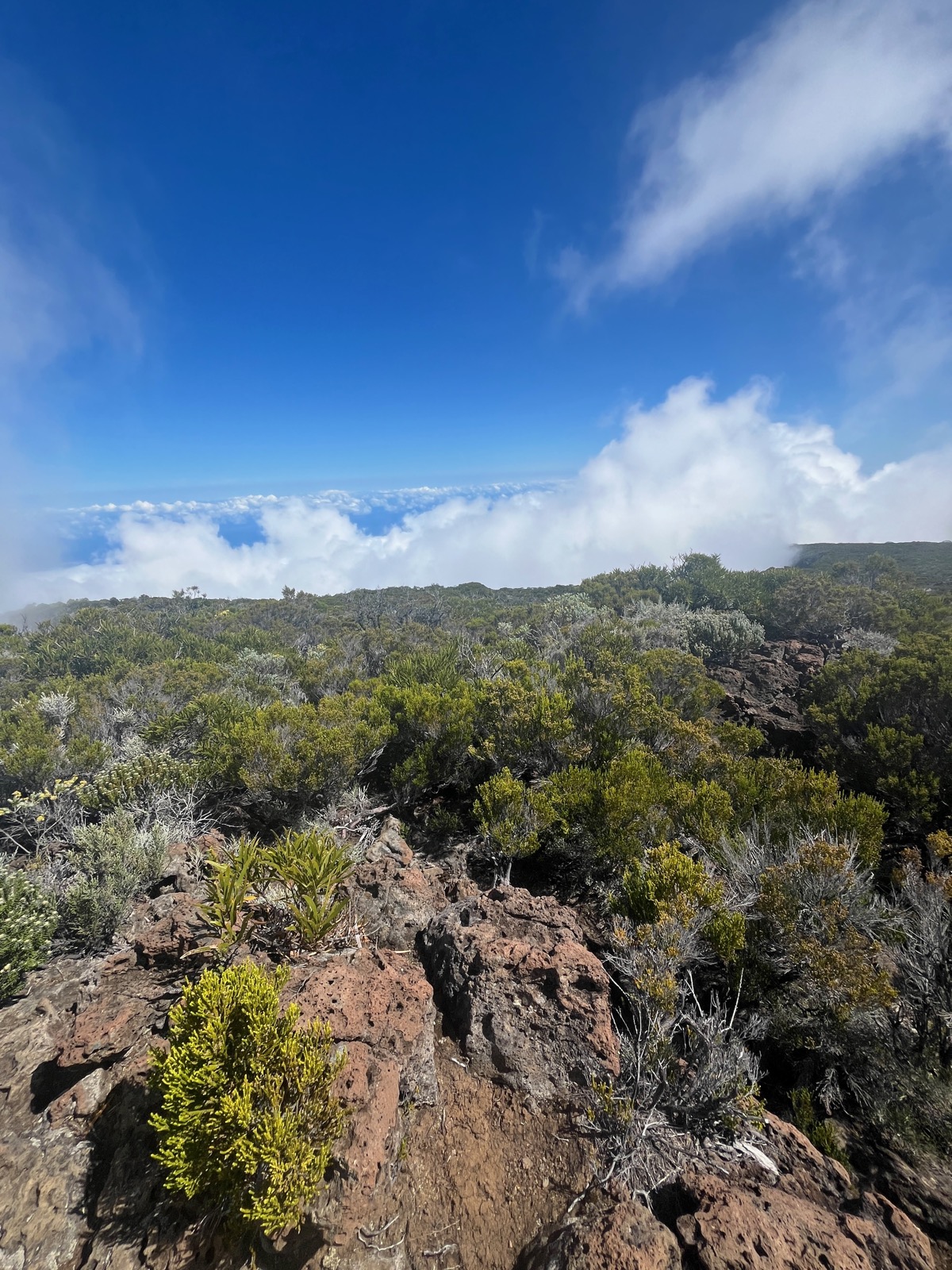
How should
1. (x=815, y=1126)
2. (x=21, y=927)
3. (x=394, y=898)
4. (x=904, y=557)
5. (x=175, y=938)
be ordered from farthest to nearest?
(x=904, y=557) → (x=394, y=898) → (x=21, y=927) → (x=175, y=938) → (x=815, y=1126)

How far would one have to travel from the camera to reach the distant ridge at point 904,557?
4100 centimetres

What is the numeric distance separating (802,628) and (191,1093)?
34.9m

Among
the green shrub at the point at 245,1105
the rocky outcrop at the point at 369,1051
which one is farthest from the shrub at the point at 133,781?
the green shrub at the point at 245,1105

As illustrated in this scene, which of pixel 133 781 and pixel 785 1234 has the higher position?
pixel 133 781

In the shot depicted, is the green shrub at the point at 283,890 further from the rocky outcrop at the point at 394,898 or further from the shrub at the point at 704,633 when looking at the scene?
the shrub at the point at 704,633

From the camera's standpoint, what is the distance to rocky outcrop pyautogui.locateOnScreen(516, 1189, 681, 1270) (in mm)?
2750

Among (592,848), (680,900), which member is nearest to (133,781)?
(592,848)

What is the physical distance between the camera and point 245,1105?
2996 mm

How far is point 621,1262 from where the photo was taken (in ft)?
8.91

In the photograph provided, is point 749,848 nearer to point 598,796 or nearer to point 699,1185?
point 598,796

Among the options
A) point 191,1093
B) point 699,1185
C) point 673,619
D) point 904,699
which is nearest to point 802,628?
point 673,619

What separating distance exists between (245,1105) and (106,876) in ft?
18.5

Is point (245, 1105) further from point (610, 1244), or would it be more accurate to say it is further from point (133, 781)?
point (133, 781)

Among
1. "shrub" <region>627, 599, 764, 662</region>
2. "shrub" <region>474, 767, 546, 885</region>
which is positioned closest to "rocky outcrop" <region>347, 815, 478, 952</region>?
"shrub" <region>474, 767, 546, 885</region>
